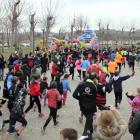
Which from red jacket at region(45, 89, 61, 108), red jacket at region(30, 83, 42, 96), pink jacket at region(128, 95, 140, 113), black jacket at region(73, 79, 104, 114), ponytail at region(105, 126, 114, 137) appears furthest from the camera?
red jacket at region(30, 83, 42, 96)

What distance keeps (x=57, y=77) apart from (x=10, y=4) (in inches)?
556

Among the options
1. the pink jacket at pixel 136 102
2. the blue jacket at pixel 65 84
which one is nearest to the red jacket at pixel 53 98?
the blue jacket at pixel 65 84

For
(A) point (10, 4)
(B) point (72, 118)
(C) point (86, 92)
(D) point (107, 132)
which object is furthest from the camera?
(A) point (10, 4)

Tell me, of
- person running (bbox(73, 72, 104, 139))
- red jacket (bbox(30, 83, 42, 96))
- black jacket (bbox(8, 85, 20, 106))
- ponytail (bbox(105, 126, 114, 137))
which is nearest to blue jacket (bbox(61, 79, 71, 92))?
red jacket (bbox(30, 83, 42, 96))

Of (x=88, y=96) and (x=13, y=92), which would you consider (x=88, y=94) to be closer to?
(x=88, y=96)

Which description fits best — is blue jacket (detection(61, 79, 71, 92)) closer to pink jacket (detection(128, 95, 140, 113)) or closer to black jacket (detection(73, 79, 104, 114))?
black jacket (detection(73, 79, 104, 114))

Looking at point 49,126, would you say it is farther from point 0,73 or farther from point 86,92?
point 0,73

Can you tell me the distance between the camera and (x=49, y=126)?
239 inches

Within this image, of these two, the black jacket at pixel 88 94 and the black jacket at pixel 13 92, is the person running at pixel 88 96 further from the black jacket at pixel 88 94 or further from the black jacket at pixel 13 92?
the black jacket at pixel 13 92

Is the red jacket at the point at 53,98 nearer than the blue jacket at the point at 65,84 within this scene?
Yes

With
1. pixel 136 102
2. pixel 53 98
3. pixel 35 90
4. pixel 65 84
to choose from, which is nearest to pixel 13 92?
pixel 35 90

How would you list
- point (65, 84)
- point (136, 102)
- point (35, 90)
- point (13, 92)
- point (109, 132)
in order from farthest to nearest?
point (65, 84) → point (35, 90) → point (13, 92) → point (136, 102) → point (109, 132)

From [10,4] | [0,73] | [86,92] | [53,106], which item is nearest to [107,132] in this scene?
[86,92]

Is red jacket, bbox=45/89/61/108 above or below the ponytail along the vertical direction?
below
